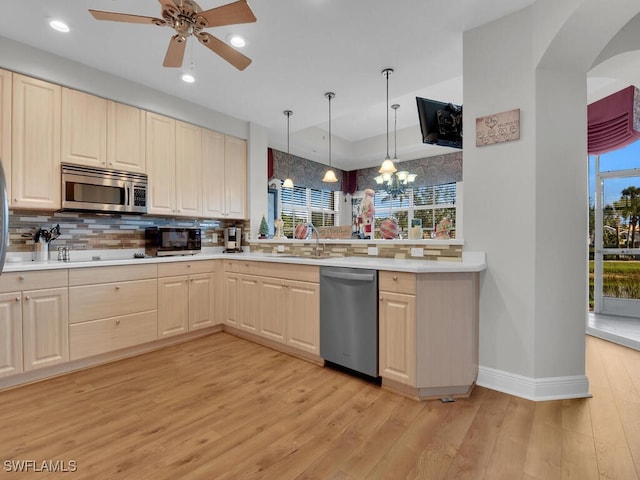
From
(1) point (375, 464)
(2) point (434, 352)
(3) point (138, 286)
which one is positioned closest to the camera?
(1) point (375, 464)

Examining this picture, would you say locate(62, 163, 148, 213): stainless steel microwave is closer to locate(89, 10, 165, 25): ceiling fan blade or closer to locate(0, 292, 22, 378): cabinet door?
locate(0, 292, 22, 378): cabinet door

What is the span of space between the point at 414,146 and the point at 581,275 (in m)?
4.20

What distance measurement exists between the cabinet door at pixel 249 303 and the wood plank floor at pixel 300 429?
0.75 metres

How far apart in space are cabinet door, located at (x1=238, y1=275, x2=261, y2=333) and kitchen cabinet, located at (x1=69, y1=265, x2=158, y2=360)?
83cm

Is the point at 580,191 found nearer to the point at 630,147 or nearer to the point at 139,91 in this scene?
the point at 630,147

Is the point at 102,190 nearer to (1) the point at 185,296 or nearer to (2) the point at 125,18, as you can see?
(1) the point at 185,296

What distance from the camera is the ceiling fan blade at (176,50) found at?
6.49 ft

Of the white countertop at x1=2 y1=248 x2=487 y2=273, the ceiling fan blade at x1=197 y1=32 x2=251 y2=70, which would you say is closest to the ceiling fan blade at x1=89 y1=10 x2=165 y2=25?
the ceiling fan blade at x1=197 y1=32 x2=251 y2=70

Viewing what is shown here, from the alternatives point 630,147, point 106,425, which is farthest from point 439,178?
point 106,425

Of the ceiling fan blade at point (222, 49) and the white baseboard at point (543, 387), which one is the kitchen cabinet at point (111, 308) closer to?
the ceiling fan blade at point (222, 49)

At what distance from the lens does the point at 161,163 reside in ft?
11.5

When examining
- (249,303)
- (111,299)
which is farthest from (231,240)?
(111,299)

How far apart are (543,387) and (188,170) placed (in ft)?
13.1

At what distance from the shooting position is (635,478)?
1435 mm
